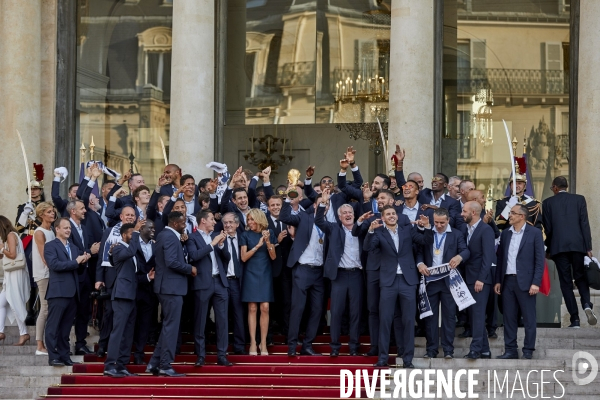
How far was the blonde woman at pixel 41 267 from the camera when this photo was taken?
17438 millimetres

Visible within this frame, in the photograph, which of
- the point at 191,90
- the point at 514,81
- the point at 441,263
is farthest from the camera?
the point at 514,81

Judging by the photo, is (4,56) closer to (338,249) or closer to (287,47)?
(287,47)

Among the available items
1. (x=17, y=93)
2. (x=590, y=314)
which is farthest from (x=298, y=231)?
(x=17, y=93)

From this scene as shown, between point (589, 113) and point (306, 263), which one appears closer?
point (306, 263)

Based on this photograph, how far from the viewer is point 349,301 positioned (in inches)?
683

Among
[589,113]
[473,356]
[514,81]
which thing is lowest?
[473,356]

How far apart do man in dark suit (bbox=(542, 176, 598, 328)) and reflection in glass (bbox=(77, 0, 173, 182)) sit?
31.0 feet

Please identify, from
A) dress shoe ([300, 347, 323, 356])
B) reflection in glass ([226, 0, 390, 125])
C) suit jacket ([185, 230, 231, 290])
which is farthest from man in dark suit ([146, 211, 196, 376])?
reflection in glass ([226, 0, 390, 125])

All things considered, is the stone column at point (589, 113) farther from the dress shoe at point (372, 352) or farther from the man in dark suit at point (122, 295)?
the man in dark suit at point (122, 295)

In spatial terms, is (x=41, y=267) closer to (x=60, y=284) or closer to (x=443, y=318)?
(x=60, y=284)

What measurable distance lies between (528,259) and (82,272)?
6329 millimetres

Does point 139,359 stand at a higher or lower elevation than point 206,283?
lower

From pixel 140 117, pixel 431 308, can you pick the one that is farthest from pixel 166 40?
pixel 431 308

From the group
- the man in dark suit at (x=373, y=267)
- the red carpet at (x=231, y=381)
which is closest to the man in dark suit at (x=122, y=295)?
the red carpet at (x=231, y=381)
